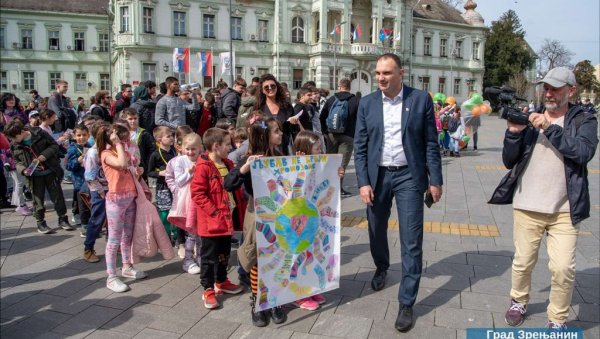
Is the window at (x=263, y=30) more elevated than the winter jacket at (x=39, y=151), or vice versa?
the window at (x=263, y=30)

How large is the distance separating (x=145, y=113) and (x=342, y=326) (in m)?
6.73

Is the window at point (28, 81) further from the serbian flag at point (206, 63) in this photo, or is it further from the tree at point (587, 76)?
the tree at point (587, 76)

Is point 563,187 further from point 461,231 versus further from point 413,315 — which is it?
point 461,231

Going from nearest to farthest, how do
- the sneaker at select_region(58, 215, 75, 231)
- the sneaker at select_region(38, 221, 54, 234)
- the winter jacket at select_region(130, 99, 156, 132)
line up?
the sneaker at select_region(38, 221, 54, 234) → the sneaker at select_region(58, 215, 75, 231) → the winter jacket at select_region(130, 99, 156, 132)

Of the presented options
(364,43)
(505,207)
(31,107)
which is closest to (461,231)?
(505,207)

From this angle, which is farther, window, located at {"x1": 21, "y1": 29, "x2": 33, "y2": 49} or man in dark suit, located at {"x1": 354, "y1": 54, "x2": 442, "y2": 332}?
window, located at {"x1": 21, "y1": 29, "x2": 33, "y2": 49}

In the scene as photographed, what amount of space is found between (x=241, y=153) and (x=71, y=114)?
8.10 m

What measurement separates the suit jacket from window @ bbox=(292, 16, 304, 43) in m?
41.1

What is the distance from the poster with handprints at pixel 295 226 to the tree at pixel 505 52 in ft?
197

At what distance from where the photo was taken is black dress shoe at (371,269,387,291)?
4539 mm

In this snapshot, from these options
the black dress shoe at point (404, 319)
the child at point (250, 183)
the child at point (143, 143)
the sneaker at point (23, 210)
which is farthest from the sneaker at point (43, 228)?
the black dress shoe at point (404, 319)

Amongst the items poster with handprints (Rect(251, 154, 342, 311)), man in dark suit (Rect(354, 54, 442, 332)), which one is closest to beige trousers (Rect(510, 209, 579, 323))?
man in dark suit (Rect(354, 54, 442, 332))

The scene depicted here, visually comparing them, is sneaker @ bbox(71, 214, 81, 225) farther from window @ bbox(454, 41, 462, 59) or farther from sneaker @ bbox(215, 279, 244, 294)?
window @ bbox(454, 41, 462, 59)

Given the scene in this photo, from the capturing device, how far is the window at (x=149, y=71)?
128 feet
